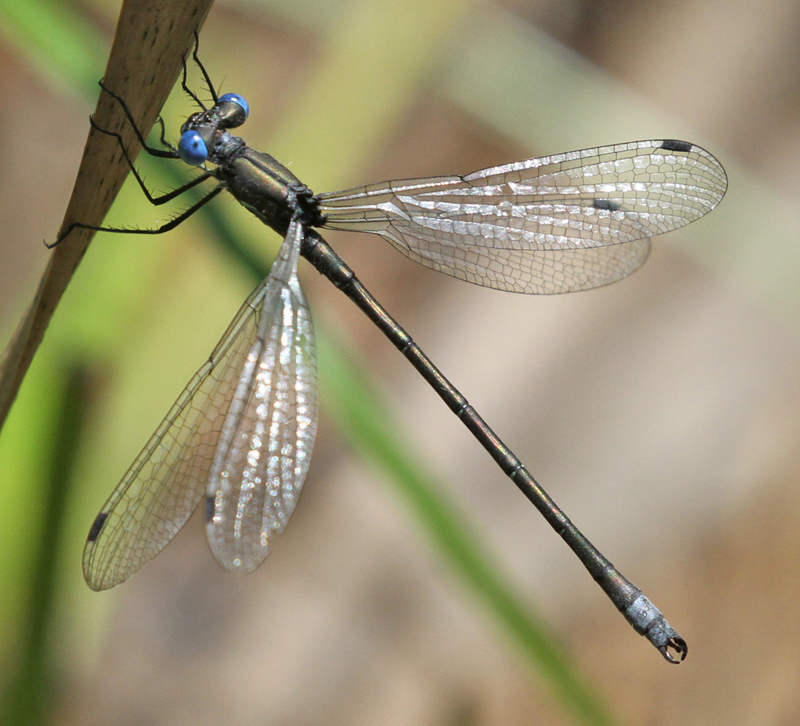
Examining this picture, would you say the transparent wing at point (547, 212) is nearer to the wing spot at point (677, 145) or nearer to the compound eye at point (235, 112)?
the wing spot at point (677, 145)

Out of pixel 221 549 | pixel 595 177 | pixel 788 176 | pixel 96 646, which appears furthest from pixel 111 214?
pixel 788 176

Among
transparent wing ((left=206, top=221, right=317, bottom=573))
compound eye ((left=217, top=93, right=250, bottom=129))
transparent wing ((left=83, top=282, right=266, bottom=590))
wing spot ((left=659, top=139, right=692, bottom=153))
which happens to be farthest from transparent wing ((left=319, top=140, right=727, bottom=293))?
transparent wing ((left=83, top=282, right=266, bottom=590))

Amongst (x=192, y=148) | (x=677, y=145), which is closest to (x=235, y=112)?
(x=192, y=148)

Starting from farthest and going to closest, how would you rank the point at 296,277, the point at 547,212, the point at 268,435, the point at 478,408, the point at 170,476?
1. the point at 478,408
2. the point at 547,212
3. the point at 296,277
4. the point at 268,435
5. the point at 170,476

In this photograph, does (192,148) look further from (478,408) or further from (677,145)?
(478,408)

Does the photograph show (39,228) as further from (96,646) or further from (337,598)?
(337,598)

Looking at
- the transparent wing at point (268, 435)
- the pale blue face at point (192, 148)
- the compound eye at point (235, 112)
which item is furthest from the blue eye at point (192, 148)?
the transparent wing at point (268, 435)

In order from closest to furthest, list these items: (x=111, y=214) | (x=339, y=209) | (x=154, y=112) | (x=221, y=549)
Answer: (x=154, y=112) < (x=221, y=549) < (x=111, y=214) < (x=339, y=209)
